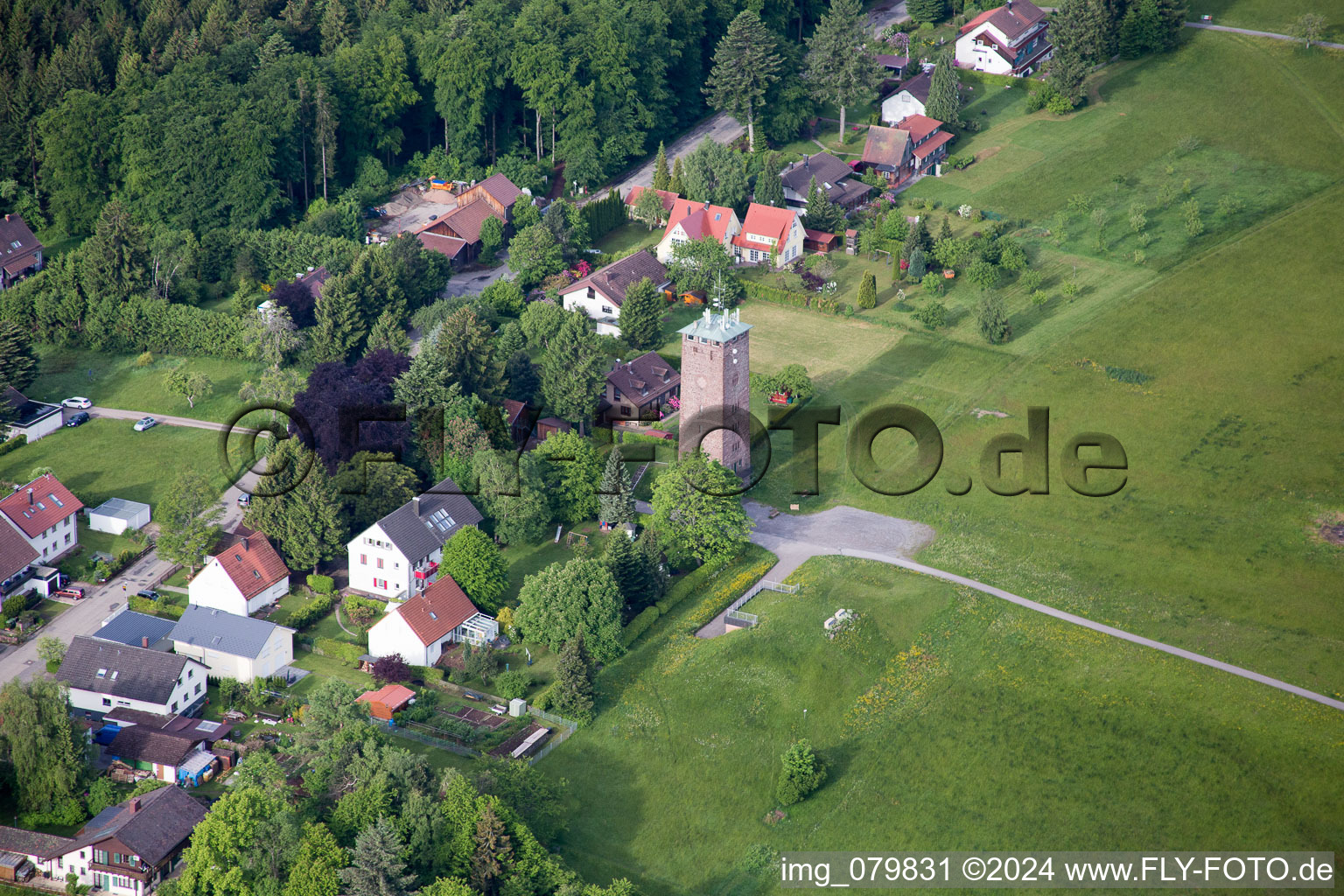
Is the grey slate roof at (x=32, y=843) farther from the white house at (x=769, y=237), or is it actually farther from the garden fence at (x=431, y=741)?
the white house at (x=769, y=237)

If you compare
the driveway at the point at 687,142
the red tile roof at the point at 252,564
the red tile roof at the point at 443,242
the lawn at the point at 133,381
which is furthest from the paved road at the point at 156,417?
the driveway at the point at 687,142

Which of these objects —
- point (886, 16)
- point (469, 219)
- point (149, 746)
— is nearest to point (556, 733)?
point (149, 746)

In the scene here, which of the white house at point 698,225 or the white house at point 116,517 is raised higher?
the white house at point 698,225

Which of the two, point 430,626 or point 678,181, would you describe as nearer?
point 430,626

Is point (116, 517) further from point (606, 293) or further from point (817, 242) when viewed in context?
point (817, 242)

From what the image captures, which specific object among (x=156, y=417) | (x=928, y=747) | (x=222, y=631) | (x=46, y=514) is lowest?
(x=928, y=747)

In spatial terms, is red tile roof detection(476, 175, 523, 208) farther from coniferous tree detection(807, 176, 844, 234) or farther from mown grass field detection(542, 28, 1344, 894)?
mown grass field detection(542, 28, 1344, 894)
